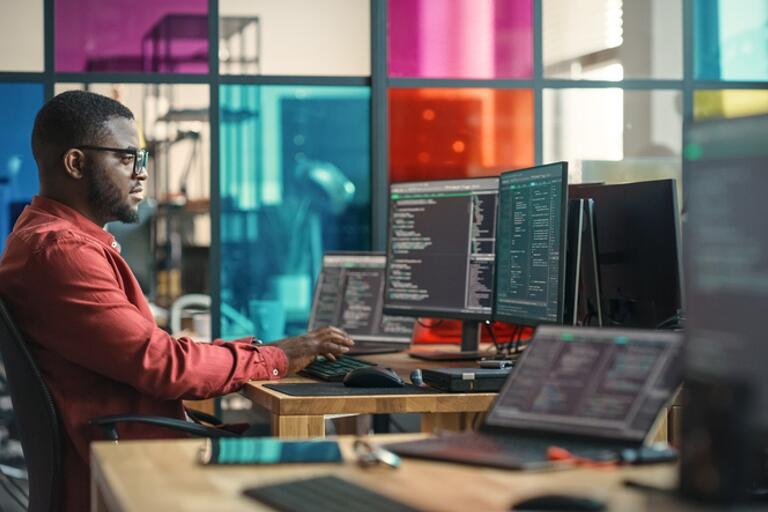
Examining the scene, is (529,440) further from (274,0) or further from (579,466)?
(274,0)

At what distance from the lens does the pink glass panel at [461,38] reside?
5438 mm

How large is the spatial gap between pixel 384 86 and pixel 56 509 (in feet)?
10.2

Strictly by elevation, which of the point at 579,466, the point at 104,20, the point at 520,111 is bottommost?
the point at 579,466

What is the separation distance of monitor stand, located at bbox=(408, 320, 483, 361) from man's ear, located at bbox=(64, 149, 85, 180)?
3.73 ft

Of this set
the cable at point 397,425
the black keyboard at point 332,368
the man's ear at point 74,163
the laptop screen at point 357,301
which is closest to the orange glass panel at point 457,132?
the cable at point 397,425

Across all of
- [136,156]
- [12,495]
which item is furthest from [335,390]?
[12,495]

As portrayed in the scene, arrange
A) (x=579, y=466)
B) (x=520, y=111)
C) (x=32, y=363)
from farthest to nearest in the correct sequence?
(x=520, y=111), (x=32, y=363), (x=579, y=466)

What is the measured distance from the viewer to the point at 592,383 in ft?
5.53

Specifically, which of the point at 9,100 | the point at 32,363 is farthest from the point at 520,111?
the point at 32,363

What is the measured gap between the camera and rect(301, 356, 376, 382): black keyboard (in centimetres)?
310

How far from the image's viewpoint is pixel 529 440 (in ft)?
5.67

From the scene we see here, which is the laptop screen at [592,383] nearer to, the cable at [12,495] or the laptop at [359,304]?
the laptop at [359,304]

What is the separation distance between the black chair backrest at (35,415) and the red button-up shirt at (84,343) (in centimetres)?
4

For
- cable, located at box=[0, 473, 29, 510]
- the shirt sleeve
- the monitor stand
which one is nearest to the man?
the shirt sleeve
